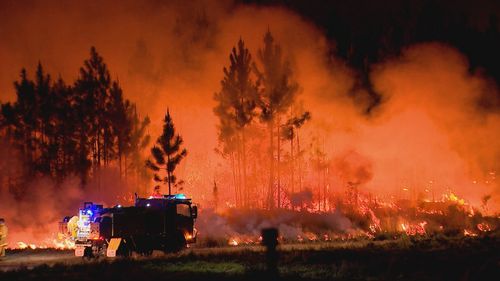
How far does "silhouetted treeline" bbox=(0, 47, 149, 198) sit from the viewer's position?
5259 cm

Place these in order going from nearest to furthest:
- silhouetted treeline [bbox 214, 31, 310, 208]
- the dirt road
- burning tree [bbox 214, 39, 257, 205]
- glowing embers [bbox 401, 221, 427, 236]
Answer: the dirt road, glowing embers [bbox 401, 221, 427, 236], silhouetted treeline [bbox 214, 31, 310, 208], burning tree [bbox 214, 39, 257, 205]

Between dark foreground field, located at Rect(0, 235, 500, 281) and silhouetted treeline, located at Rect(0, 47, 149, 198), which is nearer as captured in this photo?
dark foreground field, located at Rect(0, 235, 500, 281)

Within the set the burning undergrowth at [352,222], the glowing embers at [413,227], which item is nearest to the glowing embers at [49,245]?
the burning undergrowth at [352,222]

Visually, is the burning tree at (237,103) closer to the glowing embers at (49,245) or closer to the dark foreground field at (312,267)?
the glowing embers at (49,245)

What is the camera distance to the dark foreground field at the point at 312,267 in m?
13.2

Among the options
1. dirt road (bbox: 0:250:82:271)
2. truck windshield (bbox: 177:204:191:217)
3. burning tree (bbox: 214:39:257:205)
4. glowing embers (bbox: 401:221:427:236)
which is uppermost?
burning tree (bbox: 214:39:257:205)

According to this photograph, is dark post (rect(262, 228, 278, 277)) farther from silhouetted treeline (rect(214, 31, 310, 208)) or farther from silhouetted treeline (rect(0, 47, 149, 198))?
silhouetted treeline (rect(0, 47, 149, 198))

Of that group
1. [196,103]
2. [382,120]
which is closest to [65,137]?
[196,103]

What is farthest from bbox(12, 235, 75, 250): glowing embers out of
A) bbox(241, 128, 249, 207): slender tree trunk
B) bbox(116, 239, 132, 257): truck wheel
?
bbox(241, 128, 249, 207): slender tree trunk

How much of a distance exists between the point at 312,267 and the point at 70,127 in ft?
141

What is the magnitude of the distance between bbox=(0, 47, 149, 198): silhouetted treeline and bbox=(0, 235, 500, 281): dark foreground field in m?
36.1

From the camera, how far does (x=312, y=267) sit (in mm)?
15156

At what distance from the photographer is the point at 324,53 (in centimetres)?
4647

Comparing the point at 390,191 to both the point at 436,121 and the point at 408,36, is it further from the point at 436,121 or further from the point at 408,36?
the point at 408,36
